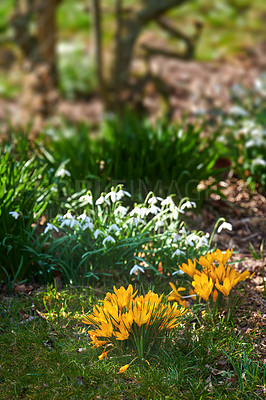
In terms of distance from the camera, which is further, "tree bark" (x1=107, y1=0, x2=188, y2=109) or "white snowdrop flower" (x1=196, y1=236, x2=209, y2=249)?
"tree bark" (x1=107, y1=0, x2=188, y2=109)

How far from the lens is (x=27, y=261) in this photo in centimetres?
283

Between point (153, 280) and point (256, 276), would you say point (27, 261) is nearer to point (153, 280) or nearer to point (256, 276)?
point (153, 280)

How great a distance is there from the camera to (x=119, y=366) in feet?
7.04

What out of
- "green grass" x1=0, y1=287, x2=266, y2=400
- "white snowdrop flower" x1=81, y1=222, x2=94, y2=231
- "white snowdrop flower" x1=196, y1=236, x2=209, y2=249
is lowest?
"green grass" x1=0, y1=287, x2=266, y2=400

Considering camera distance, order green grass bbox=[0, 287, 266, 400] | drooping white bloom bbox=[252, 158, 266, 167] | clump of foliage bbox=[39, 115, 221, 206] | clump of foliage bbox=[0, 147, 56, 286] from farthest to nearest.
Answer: drooping white bloom bbox=[252, 158, 266, 167], clump of foliage bbox=[39, 115, 221, 206], clump of foliage bbox=[0, 147, 56, 286], green grass bbox=[0, 287, 266, 400]

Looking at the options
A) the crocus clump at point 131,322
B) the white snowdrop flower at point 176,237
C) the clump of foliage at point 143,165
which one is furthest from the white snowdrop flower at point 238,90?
the crocus clump at point 131,322

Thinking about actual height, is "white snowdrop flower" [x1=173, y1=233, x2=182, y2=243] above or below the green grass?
above

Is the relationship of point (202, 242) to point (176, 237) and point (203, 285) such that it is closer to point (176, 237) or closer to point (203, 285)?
point (176, 237)

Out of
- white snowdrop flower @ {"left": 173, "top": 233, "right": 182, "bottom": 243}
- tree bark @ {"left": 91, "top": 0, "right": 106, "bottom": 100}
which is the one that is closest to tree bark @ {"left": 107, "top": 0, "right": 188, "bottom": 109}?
tree bark @ {"left": 91, "top": 0, "right": 106, "bottom": 100}

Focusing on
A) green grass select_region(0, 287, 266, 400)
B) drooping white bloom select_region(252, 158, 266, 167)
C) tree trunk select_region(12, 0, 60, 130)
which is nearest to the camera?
green grass select_region(0, 287, 266, 400)

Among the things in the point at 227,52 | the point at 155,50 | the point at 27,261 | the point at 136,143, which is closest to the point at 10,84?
the point at 155,50

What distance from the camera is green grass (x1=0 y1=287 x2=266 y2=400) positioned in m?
2.02

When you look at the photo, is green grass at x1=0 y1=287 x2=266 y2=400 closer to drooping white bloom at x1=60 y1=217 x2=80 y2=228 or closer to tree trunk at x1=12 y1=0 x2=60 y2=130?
drooping white bloom at x1=60 y1=217 x2=80 y2=228

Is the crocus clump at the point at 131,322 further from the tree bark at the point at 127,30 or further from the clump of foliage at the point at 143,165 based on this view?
the tree bark at the point at 127,30
